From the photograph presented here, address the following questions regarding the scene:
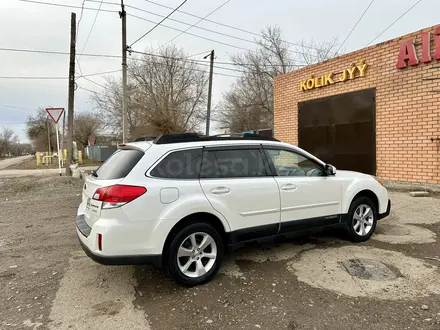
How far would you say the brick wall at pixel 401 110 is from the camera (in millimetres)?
7547

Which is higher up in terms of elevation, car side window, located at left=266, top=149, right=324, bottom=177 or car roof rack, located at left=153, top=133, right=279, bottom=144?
car roof rack, located at left=153, top=133, right=279, bottom=144

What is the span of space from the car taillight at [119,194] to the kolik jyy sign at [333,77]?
820cm

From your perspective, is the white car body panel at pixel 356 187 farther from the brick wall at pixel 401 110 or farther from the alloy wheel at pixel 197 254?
the brick wall at pixel 401 110

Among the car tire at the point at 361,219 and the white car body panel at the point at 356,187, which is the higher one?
the white car body panel at the point at 356,187

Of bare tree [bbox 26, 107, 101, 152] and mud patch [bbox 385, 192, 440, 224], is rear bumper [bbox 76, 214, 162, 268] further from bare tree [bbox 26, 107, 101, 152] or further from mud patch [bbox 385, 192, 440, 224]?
bare tree [bbox 26, 107, 101, 152]

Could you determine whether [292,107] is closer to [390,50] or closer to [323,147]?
[323,147]

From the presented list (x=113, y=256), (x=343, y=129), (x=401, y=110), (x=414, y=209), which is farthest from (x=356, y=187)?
(x=343, y=129)

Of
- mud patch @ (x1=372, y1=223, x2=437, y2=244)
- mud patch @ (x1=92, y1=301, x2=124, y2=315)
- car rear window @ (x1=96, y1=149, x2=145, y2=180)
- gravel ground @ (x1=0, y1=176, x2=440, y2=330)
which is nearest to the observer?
gravel ground @ (x1=0, y1=176, x2=440, y2=330)

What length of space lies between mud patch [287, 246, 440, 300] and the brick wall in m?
4.62

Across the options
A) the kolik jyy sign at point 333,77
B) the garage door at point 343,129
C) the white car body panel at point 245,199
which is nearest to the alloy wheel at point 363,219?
the white car body panel at point 245,199

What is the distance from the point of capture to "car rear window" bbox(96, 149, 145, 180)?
131 inches

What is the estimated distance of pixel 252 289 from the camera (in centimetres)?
335

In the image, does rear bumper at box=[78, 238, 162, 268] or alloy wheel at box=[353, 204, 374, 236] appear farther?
alloy wheel at box=[353, 204, 374, 236]

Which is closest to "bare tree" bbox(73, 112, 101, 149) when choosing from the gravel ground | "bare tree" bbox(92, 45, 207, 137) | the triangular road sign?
"bare tree" bbox(92, 45, 207, 137)
